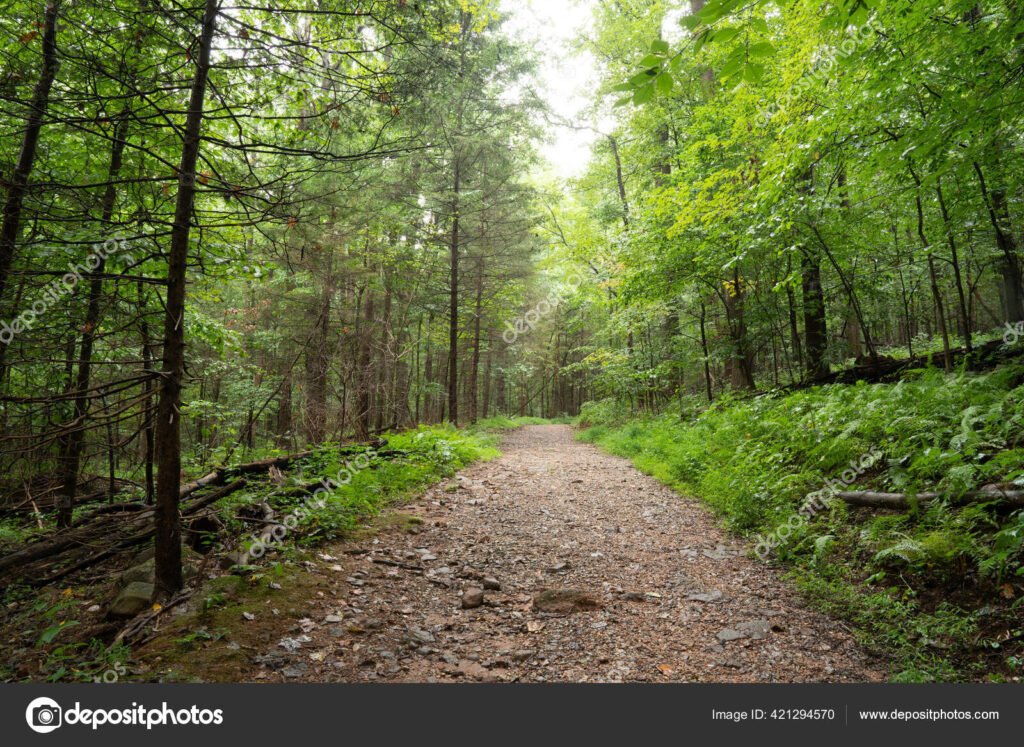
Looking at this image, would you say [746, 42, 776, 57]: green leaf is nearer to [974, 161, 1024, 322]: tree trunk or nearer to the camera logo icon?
the camera logo icon

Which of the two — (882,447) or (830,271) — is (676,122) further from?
(882,447)

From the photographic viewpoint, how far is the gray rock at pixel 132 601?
3375 mm

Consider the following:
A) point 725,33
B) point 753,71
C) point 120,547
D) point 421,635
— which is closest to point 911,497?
point 753,71

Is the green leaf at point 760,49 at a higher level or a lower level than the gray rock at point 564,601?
higher

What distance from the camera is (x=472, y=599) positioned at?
12.9ft

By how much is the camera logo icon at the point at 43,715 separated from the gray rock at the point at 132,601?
1.03 m

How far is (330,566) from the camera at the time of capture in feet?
14.0

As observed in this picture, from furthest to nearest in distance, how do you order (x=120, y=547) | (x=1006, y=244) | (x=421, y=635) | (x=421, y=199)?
(x=421, y=199) → (x=1006, y=244) → (x=120, y=547) → (x=421, y=635)

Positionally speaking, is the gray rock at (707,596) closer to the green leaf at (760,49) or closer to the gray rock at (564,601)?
the gray rock at (564,601)

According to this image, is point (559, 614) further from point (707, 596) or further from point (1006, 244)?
point (1006, 244)

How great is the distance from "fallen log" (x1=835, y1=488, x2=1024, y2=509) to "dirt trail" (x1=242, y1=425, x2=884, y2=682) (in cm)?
122

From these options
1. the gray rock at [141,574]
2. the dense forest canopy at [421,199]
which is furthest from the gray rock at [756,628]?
the gray rock at [141,574]

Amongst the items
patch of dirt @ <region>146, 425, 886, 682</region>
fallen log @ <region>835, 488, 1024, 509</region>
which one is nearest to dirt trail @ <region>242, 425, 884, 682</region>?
patch of dirt @ <region>146, 425, 886, 682</region>

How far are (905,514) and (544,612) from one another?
3.30m
